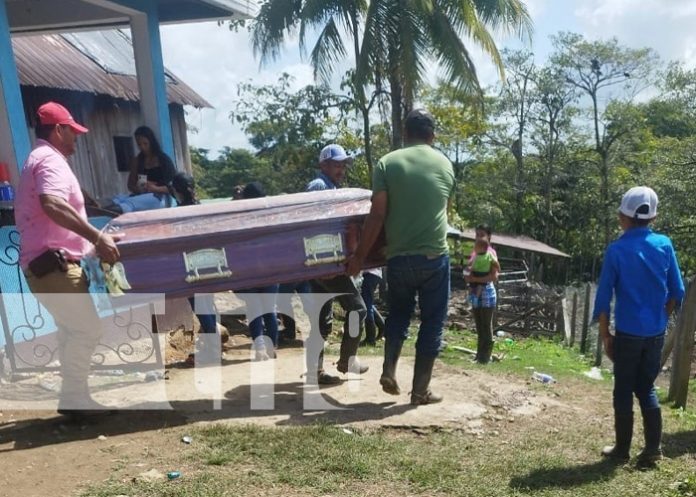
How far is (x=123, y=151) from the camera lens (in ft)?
35.7

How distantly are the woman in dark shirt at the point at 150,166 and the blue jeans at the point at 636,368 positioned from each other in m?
4.44

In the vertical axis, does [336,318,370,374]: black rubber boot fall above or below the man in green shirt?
below

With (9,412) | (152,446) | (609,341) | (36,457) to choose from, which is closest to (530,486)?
(609,341)

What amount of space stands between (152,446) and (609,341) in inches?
105

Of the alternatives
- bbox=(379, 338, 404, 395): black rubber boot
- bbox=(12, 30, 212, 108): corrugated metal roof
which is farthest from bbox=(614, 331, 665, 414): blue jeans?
bbox=(12, 30, 212, 108): corrugated metal roof

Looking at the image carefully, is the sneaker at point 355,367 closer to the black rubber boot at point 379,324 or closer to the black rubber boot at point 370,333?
the black rubber boot at point 370,333

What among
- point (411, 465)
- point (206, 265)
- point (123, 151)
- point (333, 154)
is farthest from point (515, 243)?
point (411, 465)

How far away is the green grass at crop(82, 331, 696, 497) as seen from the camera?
334 cm

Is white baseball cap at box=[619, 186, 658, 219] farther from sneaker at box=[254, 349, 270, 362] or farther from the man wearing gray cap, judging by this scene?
sneaker at box=[254, 349, 270, 362]

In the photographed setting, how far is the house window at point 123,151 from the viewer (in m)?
10.8

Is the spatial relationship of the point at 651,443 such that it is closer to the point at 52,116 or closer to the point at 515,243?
the point at 52,116

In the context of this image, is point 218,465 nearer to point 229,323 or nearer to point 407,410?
point 407,410

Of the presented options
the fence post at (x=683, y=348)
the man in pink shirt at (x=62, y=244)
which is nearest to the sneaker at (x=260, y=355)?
the man in pink shirt at (x=62, y=244)

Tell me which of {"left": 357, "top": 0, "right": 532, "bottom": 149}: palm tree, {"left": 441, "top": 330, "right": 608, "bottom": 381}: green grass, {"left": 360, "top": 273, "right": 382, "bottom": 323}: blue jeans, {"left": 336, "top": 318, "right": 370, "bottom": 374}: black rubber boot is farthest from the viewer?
{"left": 357, "top": 0, "right": 532, "bottom": 149}: palm tree
